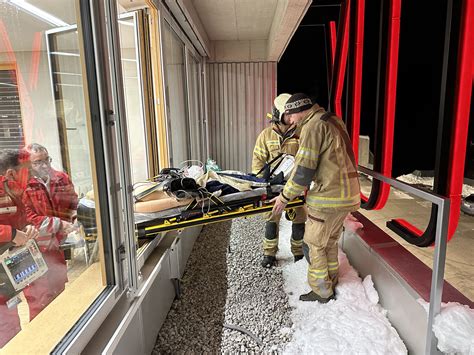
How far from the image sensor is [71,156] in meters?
1.75

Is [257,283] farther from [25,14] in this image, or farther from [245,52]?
[245,52]

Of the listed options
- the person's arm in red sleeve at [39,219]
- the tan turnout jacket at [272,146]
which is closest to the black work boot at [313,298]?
the tan turnout jacket at [272,146]

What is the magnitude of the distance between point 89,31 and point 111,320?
1.25 metres

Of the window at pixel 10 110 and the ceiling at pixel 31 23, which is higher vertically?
the ceiling at pixel 31 23

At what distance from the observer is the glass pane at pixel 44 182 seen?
1326 mm

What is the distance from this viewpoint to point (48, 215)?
64.8 inches

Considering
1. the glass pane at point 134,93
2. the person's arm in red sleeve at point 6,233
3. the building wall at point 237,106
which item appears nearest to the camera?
the person's arm in red sleeve at point 6,233

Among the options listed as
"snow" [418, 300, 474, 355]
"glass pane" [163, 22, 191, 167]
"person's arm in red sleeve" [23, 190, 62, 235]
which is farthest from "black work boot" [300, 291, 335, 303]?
"person's arm in red sleeve" [23, 190, 62, 235]

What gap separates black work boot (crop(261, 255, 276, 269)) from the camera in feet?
10.1

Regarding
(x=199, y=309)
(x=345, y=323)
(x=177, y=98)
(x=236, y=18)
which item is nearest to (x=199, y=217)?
(x=199, y=309)

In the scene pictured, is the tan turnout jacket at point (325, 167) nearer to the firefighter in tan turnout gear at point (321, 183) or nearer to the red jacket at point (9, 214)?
the firefighter in tan turnout gear at point (321, 183)

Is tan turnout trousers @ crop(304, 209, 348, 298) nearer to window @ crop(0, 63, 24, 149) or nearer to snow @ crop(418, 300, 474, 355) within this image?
snow @ crop(418, 300, 474, 355)

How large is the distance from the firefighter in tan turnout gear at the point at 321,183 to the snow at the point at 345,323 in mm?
125

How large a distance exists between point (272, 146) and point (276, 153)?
82 millimetres
